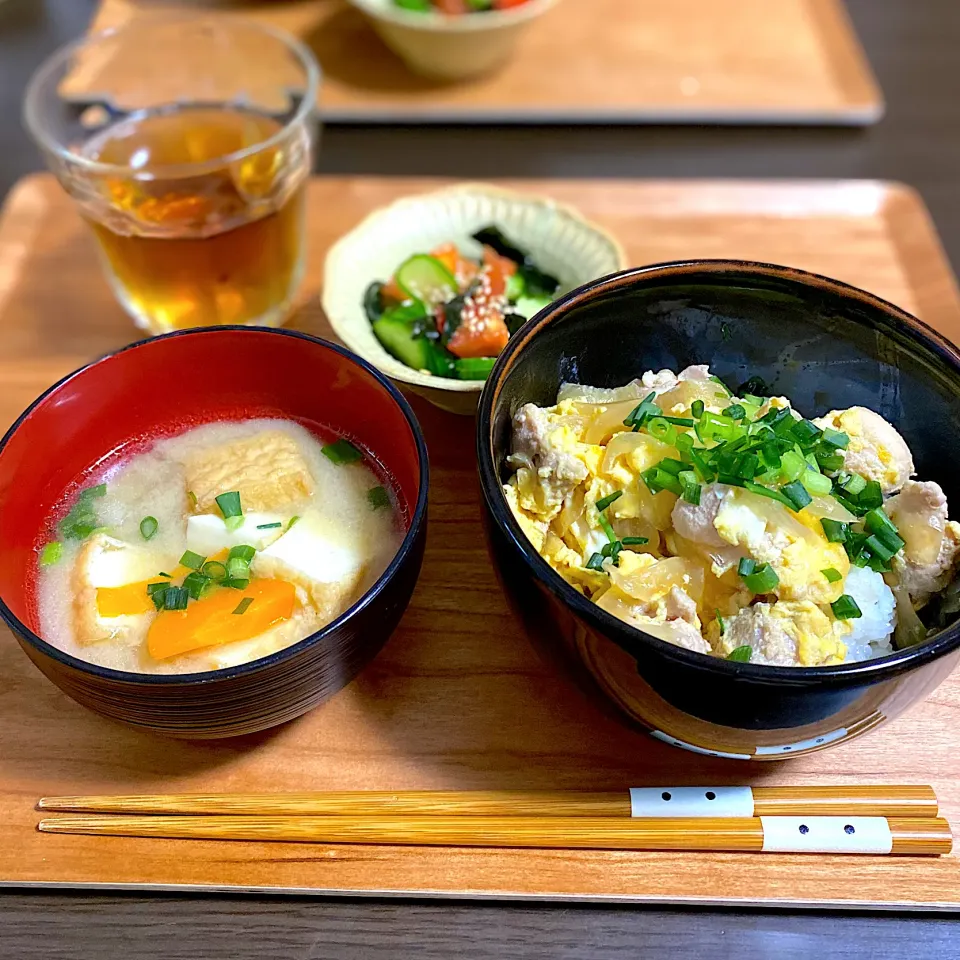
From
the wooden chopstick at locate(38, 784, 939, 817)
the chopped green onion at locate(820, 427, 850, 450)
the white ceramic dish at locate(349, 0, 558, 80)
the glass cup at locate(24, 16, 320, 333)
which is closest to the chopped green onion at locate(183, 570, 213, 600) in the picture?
the wooden chopstick at locate(38, 784, 939, 817)

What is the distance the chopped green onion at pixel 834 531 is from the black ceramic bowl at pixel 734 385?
22cm

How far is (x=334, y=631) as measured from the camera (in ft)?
3.55

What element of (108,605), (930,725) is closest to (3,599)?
(108,605)

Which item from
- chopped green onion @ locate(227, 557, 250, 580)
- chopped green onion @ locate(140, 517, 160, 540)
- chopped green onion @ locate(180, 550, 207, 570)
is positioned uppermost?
chopped green onion @ locate(227, 557, 250, 580)

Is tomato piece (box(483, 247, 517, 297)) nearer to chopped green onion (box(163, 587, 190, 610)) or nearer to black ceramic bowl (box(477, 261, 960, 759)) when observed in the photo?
black ceramic bowl (box(477, 261, 960, 759))

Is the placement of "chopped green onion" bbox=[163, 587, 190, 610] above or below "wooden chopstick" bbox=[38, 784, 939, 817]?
above

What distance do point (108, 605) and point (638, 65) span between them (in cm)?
225

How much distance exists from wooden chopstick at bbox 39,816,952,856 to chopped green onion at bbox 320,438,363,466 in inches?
22.0

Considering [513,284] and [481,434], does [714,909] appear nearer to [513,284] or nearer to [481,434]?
[481,434]

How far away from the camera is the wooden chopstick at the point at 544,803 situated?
1.18 m

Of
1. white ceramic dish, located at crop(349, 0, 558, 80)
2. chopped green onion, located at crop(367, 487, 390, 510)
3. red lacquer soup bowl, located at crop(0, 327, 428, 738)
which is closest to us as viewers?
red lacquer soup bowl, located at crop(0, 327, 428, 738)

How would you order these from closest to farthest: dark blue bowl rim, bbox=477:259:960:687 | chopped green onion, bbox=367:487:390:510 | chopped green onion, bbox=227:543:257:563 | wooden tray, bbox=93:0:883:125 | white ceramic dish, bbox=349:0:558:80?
dark blue bowl rim, bbox=477:259:960:687 < chopped green onion, bbox=227:543:257:563 < chopped green onion, bbox=367:487:390:510 < white ceramic dish, bbox=349:0:558:80 < wooden tray, bbox=93:0:883:125

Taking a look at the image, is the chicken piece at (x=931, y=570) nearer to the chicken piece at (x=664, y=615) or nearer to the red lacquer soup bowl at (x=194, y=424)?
the chicken piece at (x=664, y=615)

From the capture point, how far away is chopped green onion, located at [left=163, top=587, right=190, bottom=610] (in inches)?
48.3
